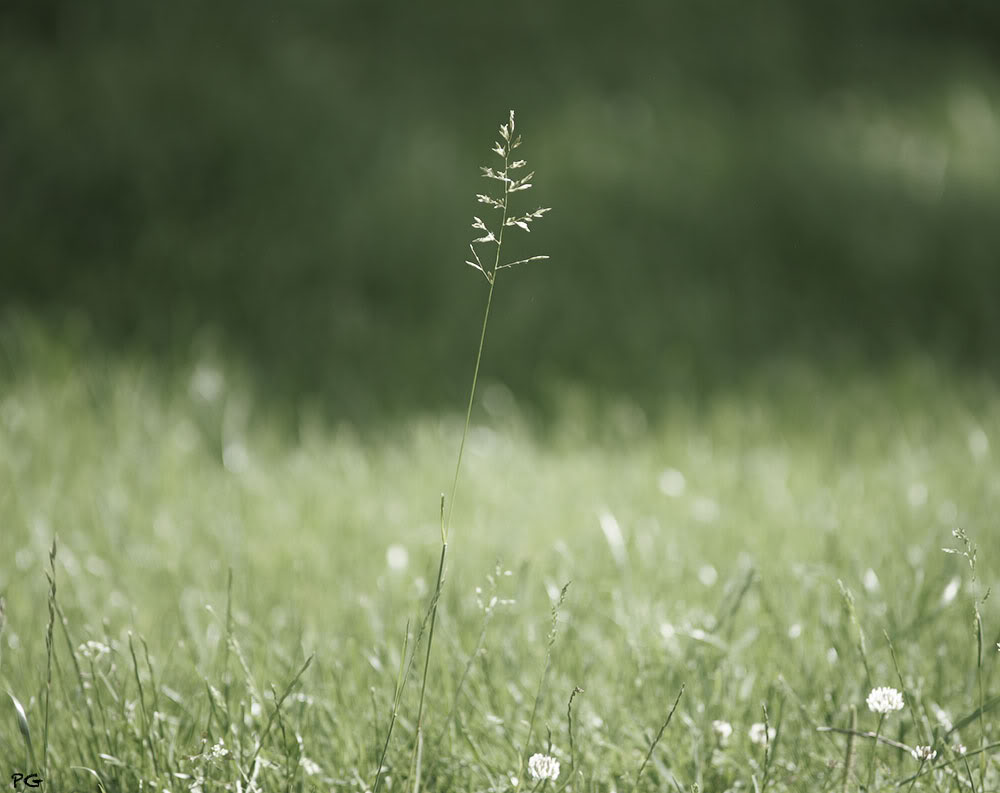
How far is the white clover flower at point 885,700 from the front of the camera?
1080 mm

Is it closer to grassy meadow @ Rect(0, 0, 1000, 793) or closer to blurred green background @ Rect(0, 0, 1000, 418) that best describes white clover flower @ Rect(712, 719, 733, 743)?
grassy meadow @ Rect(0, 0, 1000, 793)

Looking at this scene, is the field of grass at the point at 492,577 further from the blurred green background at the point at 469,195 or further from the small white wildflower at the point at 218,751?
the blurred green background at the point at 469,195

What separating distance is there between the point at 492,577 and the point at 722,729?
40 centimetres

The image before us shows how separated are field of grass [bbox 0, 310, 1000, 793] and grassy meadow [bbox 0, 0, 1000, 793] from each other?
1 cm

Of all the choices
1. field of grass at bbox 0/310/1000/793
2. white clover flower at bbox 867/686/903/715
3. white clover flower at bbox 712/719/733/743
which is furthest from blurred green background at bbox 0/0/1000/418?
white clover flower at bbox 867/686/903/715

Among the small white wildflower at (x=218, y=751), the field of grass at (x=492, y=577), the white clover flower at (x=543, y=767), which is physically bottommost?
the field of grass at (x=492, y=577)

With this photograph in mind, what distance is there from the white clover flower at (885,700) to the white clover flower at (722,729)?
0.24m

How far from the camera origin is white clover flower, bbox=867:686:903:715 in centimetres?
108

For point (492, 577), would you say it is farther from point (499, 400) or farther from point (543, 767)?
point (499, 400)

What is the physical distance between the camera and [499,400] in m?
3.48

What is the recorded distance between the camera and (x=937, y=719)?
137 cm

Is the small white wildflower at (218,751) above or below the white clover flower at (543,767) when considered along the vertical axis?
below

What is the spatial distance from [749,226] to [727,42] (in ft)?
5.57

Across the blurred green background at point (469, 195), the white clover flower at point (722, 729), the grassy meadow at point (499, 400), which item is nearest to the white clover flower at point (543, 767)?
the grassy meadow at point (499, 400)
